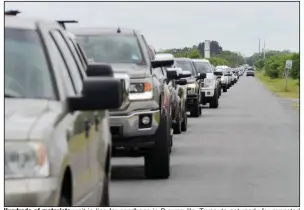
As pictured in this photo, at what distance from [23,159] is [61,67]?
180 centimetres

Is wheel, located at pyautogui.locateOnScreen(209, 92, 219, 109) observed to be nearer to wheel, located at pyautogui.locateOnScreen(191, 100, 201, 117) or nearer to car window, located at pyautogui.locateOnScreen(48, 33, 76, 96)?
wheel, located at pyautogui.locateOnScreen(191, 100, 201, 117)

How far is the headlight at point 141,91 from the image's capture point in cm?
1337

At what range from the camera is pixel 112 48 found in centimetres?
1466

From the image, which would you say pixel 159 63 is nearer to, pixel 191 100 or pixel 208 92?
pixel 191 100

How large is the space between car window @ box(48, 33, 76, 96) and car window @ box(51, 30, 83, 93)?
0.47ft

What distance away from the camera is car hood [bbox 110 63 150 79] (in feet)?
44.5

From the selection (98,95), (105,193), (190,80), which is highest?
(98,95)

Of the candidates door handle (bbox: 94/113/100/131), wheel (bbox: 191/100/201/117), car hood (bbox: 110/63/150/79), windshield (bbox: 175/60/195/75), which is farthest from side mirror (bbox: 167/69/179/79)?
wheel (bbox: 191/100/201/117)

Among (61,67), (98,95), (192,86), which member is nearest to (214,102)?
(192,86)

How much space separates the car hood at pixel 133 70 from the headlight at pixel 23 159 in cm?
734

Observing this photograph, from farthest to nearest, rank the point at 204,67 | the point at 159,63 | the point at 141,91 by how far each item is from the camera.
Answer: the point at 204,67
the point at 159,63
the point at 141,91

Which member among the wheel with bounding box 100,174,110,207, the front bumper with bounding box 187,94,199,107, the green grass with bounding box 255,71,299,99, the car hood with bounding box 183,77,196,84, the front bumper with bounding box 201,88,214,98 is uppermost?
the wheel with bounding box 100,174,110,207

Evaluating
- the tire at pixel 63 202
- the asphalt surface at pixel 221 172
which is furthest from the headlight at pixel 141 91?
the tire at pixel 63 202

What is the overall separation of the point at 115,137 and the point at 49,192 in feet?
22.3
